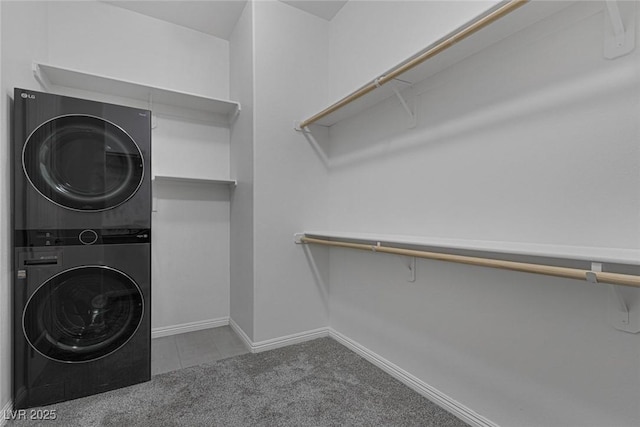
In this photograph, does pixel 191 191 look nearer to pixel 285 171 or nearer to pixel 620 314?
pixel 285 171

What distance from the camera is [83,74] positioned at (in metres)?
1.94

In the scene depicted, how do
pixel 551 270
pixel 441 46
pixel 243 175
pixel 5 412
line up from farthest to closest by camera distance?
pixel 243 175 → pixel 5 412 → pixel 441 46 → pixel 551 270

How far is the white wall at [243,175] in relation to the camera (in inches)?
87.4

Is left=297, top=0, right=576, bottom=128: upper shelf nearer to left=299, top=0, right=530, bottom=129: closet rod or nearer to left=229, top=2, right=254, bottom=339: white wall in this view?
left=299, top=0, right=530, bottom=129: closet rod

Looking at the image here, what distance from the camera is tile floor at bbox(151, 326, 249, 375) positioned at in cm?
198

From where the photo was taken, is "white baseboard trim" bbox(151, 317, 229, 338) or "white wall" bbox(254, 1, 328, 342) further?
"white baseboard trim" bbox(151, 317, 229, 338)

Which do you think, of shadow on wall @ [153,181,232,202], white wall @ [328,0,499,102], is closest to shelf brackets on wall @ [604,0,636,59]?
white wall @ [328,0,499,102]

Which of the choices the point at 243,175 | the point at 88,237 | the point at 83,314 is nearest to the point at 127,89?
the point at 243,175

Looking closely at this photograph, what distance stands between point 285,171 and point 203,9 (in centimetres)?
143

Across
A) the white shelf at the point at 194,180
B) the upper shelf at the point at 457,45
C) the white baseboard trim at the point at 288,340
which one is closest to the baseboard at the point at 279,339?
the white baseboard trim at the point at 288,340

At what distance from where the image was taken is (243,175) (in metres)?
2.36

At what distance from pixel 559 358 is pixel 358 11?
2.30 meters

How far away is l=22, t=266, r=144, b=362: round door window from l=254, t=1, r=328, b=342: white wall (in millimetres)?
791

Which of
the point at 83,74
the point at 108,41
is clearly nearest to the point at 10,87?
the point at 83,74
